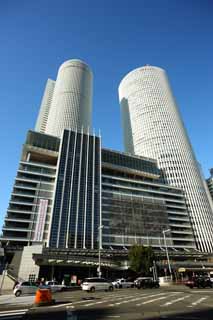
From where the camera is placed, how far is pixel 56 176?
270 ft

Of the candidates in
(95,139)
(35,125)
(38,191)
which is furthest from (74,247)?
(35,125)

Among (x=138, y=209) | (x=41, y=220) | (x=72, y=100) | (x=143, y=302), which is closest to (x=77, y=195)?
→ (x=41, y=220)

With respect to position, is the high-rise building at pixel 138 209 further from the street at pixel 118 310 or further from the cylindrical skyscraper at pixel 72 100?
the street at pixel 118 310

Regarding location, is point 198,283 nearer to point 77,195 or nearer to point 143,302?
point 143,302

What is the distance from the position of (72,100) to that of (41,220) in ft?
358

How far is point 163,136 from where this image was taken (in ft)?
448

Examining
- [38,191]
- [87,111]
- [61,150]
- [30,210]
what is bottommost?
[30,210]

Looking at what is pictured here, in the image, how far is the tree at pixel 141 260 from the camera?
51.6m

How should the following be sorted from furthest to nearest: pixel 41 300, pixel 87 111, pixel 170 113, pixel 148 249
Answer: pixel 87 111 → pixel 170 113 → pixel 148 249 → pixel 41 300

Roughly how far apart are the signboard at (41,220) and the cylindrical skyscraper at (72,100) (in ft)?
228

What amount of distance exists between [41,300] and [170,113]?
145 m

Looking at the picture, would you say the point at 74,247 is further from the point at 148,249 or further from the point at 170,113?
the point at 170,113

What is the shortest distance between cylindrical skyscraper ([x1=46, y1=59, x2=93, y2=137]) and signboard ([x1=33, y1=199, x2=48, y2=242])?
69546mm

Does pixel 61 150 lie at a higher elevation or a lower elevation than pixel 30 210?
higher
